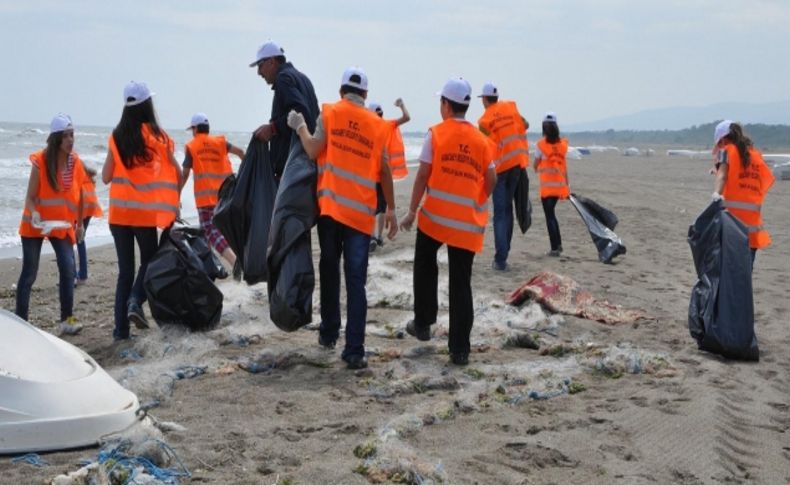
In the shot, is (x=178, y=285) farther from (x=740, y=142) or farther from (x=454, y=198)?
(x=740, y=142)

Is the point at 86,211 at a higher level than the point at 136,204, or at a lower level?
lower

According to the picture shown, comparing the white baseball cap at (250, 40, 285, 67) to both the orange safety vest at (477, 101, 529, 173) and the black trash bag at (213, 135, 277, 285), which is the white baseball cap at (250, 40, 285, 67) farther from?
the orange safety vest at (477, 101, 529, 173)

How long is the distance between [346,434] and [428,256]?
78.6 inches

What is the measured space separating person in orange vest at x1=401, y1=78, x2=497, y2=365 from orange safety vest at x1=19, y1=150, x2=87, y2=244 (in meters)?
2.82

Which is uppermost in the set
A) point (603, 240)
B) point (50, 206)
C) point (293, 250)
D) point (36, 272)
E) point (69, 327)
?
point (50, 206)

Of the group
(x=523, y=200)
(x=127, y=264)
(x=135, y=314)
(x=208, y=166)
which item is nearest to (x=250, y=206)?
(x=127, y=264)

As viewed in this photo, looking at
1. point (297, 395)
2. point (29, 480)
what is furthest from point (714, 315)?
point (29, 480)

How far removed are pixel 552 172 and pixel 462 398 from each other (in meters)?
6.93

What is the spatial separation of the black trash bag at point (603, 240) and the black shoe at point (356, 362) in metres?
5.78

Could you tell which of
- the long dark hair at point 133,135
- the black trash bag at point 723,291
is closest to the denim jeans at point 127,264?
the long dark hair at point 133,135

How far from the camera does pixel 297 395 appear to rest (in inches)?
212

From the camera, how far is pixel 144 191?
22.2 feet

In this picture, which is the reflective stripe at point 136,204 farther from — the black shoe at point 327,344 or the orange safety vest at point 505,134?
the orange safety vest at point 505,134

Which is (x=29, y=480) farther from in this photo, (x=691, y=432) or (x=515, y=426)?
(x=691, y=432)
